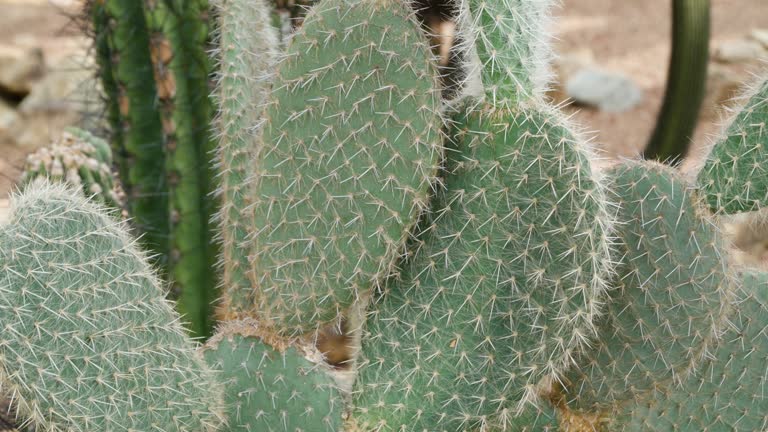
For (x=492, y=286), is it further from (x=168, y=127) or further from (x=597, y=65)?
(x=597, y=65)

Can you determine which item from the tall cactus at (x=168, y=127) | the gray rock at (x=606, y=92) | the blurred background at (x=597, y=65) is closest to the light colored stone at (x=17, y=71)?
the blurred background at (x=597, y=65)

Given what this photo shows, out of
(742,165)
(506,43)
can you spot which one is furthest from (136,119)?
(742,165)

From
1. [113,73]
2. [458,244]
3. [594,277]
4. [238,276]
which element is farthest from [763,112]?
[113,73]

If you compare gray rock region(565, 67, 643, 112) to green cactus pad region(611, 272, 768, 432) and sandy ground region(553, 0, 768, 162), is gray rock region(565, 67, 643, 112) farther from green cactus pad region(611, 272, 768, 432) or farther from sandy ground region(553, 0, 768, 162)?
green cactus pad region(611, 272, 768, 432)

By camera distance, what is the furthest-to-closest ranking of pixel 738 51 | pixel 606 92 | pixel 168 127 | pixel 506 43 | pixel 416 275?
pixel 606 92, pixel 738 51, pixel 168 127, pixel 416 275, pixel 506 43

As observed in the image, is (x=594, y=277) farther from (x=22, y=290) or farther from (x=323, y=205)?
(x=22, y=290)

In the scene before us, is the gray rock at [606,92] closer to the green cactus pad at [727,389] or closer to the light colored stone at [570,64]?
the light colored stone at [570,64]
